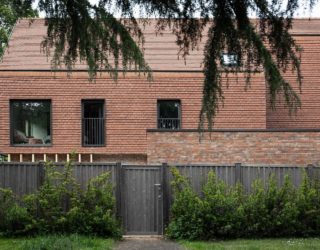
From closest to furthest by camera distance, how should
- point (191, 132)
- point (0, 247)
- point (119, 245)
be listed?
point (0, 247) < point (119, 245) < point (191, 132)

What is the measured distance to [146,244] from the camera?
1121 cm

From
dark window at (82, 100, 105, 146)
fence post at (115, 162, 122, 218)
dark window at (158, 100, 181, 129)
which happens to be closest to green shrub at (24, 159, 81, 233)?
fence post at (115, 162, 122, 218)

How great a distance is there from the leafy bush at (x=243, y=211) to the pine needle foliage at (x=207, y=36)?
590 centimetres

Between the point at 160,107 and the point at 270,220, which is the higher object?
the point at 160,107

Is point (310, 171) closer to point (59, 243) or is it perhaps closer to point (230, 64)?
point (59, 243)

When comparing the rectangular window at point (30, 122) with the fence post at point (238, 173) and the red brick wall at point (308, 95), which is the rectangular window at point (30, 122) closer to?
the red brick wall at point (308, 95)

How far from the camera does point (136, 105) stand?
62.8 ft

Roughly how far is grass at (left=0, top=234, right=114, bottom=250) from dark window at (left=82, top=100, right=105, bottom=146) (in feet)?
26.3

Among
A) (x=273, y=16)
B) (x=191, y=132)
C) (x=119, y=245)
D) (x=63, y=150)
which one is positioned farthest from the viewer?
(x=63, y=150)

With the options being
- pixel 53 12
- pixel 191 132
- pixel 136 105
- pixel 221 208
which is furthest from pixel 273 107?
pixel 136 105

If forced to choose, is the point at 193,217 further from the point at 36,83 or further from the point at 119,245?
the point at 36,83

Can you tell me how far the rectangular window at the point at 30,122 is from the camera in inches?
755

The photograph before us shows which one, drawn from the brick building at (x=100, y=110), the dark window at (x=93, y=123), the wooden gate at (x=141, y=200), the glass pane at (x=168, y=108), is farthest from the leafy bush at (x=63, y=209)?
the glass pane at (x=168, y=108)

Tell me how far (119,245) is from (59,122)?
347 inches
